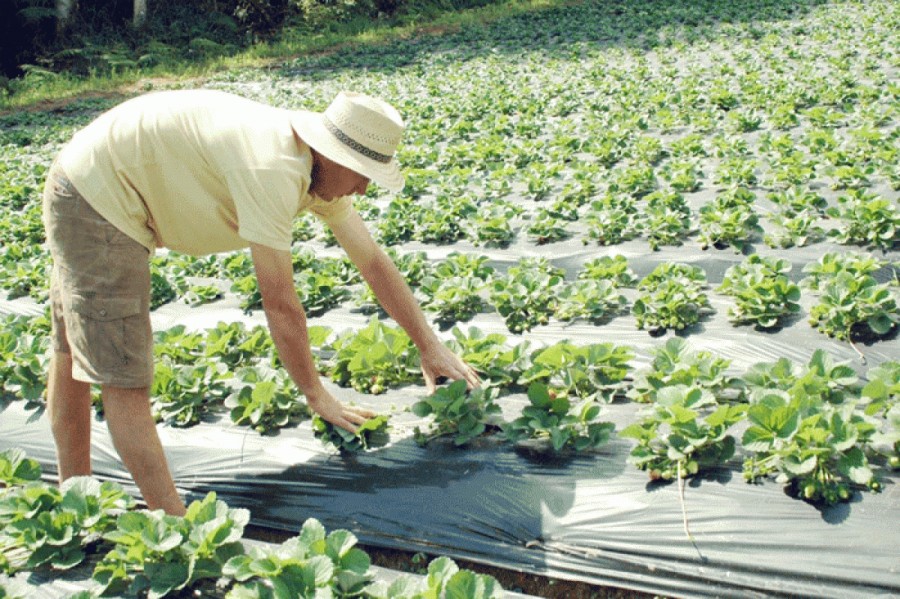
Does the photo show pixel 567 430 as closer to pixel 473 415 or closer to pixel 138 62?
pixel 473 415

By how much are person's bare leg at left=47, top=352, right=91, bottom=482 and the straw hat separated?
4.29ft

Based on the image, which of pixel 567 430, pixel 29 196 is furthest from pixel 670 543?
pixel 29 196

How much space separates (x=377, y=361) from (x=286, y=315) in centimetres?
103

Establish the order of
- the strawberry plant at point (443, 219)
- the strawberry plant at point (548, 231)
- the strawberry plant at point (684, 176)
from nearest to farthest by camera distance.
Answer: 1. the strawberry plant at point (548, 231)
2. the strawberry plant at point (443, 219)
3. the strawberry plant at point (684, 176)

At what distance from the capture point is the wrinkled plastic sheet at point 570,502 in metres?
2.29

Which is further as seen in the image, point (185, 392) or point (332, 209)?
point (185, 392)

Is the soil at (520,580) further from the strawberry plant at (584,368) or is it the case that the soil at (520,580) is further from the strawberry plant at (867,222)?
the strawberry plant at (867,222)

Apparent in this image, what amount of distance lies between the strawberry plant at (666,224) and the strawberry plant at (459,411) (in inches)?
98.6

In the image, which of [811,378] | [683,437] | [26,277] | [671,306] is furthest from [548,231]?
[26,277]

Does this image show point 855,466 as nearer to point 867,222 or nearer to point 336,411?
point 336,411

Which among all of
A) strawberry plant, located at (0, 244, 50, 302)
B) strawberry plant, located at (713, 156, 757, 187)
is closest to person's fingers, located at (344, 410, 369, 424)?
strawberry plant, located at (0, 244, 50, 302)

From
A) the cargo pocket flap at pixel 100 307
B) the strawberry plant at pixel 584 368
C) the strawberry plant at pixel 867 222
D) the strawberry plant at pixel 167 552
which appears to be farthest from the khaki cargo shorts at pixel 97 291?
the strawberry plant at pixel 867 222

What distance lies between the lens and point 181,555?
2.42 meters

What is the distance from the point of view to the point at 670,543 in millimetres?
2436
